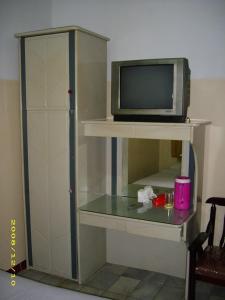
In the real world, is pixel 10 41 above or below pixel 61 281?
above

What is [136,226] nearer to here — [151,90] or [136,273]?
[136,273]

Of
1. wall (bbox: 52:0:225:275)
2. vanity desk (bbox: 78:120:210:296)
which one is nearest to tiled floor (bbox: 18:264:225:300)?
wall (bbox: 52:0:225:275)

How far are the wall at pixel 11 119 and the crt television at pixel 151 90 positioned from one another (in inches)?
36.9

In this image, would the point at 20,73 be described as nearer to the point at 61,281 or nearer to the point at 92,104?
the point at 92,104

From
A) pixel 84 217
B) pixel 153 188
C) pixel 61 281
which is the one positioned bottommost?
pixel 61 281

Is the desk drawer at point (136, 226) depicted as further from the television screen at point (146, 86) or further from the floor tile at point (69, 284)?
the television screen at point (146, 86)

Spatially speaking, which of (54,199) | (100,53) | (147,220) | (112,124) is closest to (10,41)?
(100,53)

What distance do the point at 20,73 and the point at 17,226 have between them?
136 cm

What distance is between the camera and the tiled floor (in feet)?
8.34

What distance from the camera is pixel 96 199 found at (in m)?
2.84

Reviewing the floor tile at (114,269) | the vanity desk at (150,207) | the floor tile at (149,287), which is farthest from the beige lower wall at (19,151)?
the floor tile at (114,269)

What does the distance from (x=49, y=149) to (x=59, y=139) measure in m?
0.13

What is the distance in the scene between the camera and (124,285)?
8.84 ft

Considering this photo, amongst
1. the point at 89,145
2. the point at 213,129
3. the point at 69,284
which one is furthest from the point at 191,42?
the point at 69,284
